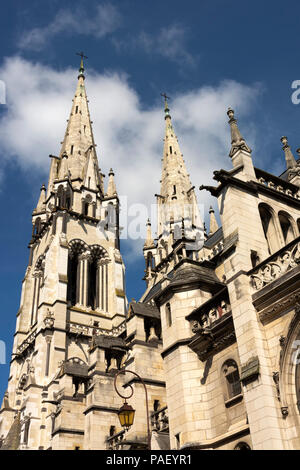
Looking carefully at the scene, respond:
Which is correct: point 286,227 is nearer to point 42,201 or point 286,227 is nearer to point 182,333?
point 182,333

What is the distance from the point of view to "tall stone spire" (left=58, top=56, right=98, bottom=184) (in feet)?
166

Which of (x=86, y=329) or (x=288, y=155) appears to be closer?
(x=288, y=155)

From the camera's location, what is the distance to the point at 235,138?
50.4ft

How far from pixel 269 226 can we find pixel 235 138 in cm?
294

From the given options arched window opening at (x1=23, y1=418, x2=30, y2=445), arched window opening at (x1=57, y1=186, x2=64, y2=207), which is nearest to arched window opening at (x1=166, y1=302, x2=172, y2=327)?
arched window opening at (x1=23, y1=418, x2=30, y2=445)

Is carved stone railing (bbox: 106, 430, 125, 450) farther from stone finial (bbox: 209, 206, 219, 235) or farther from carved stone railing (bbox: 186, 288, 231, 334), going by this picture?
stone finial (bbox: 209, 206, 219, 235)

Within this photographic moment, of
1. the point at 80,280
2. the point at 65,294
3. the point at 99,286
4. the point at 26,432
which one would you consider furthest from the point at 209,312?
the point at 99,286

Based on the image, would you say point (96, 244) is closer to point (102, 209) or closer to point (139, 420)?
point (102, 209)

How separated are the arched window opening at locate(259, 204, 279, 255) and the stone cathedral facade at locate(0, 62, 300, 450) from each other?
4 cm

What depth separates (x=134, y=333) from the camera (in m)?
20.2

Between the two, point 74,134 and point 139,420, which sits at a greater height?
point 74,134

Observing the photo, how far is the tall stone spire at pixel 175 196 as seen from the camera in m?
43.2

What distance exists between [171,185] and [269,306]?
35532 mm
